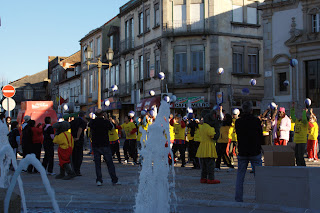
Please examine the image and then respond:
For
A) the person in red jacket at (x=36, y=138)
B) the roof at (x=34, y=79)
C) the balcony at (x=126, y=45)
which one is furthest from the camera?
the roof at (x=34, y=79)

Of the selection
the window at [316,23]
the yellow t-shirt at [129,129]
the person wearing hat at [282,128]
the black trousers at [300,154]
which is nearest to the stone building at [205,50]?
the window at [316,23]

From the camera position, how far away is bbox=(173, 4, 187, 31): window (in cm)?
3494

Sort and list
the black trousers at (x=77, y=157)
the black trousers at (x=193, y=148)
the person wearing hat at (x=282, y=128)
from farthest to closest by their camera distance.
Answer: the black trousers at (x=193, y=148)
the person wearing hat at (x=282, y=128)
the black trousers at (x=77, y=157)

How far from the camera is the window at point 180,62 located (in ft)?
115

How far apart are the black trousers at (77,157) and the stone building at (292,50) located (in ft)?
51.9

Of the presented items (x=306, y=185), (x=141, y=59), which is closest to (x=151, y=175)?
(x=306, y=185)

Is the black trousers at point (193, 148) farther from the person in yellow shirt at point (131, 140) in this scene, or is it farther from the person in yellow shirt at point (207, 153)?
the person in yellow shirt at point (207, 153)

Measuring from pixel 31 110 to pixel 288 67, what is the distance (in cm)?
1686

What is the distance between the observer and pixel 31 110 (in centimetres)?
3378

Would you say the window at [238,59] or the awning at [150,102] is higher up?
the window at [238,59]

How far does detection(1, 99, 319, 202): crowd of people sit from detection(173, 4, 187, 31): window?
1672 centimetres

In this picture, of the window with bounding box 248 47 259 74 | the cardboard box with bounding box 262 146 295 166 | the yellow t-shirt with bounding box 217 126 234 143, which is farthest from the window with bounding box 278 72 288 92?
the cardboard box with bounding box 262 146 295 166

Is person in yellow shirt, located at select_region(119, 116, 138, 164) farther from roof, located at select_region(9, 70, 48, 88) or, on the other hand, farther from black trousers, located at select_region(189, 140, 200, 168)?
roof, located at select_region(9, 70, 48, 88)

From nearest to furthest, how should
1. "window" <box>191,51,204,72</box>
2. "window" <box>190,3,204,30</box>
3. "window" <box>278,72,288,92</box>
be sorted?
"window" <box>278,72,288,92</box>, "window" <box>190,3,204,30</box>, "window" <box>191,51,204,72</box>
